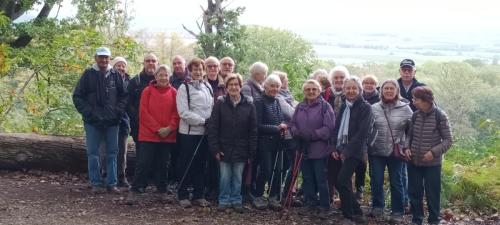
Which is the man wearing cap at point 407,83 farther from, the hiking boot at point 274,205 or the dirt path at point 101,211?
the hiking boot at point 274,205

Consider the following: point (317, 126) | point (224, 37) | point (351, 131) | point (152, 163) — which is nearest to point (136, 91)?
point (152, 163)

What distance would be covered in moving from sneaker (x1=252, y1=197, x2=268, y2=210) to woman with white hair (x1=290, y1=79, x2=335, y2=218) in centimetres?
67

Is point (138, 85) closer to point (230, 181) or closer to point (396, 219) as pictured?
point (230, 181)

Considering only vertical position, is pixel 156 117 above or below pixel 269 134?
above

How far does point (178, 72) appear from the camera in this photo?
257 inches

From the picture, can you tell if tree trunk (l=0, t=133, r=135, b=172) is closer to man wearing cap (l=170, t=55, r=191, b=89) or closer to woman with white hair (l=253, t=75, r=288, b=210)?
man wearing cap (l=170, t=55, r=191, b=89)

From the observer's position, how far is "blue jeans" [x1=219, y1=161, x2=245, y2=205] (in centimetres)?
594

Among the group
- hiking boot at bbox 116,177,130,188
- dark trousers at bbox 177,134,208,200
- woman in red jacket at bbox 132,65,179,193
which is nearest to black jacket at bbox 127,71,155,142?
woman in red jacket at bbox 132,65,179,193

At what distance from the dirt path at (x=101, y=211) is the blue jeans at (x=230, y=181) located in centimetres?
16

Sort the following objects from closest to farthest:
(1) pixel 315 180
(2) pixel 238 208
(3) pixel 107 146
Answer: (2) pixel 238 208 → (1) pixel 315 180 → (3) pixel 107 146

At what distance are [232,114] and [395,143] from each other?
6.08ft

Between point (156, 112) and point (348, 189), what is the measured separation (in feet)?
7.83

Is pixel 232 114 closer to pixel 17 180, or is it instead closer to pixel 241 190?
pixel 241 190

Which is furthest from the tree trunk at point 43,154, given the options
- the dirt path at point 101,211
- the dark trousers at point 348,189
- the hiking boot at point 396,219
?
the hiking boot at point 396,219
